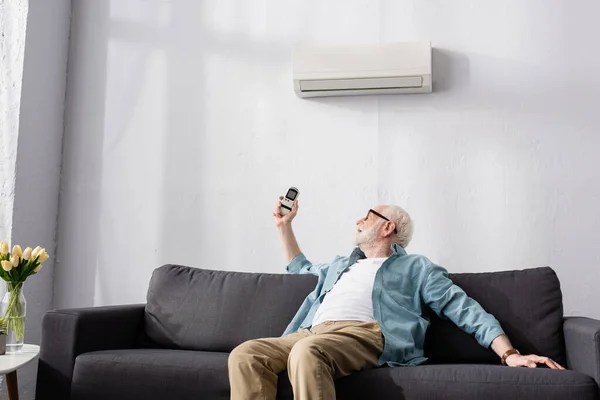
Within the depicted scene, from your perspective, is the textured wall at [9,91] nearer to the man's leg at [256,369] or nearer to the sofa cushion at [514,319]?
the man's leg at [256,369]

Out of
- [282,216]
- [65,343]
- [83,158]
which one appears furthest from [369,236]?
[83,158]

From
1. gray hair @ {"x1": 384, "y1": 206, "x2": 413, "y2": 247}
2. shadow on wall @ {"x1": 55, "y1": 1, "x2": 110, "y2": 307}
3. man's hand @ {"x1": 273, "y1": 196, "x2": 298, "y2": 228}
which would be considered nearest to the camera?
gray hair @ {"x1": 384, "y1": 206, "x2": 413, "y2": 247}

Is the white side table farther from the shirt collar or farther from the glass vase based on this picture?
the shirt collar

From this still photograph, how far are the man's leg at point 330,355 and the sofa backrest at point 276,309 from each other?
30cm

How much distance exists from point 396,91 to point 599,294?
1320mm

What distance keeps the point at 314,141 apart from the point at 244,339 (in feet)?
3.73

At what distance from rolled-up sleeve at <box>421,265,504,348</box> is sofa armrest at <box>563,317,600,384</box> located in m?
0.24

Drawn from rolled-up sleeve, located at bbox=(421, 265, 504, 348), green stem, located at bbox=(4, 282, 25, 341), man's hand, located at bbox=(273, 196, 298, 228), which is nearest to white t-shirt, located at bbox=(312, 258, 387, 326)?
rolled-up sleeve, located at bbox=(421, 265, 504, 348)

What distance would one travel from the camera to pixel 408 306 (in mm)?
2627

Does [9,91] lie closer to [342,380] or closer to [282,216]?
[282,216]

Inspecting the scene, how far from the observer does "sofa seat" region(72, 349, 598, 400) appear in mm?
2104

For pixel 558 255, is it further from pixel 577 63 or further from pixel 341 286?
pixel 341 286

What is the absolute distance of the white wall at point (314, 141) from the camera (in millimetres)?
3211

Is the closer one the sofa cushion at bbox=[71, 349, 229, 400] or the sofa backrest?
the sofa cushion at bbox=[71, 349, 229, 400]
